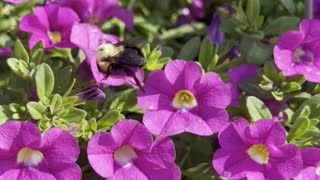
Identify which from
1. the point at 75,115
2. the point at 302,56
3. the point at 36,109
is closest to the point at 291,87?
the point at 302,56

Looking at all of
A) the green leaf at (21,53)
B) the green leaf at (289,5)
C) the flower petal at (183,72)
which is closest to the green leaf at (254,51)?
the green leaf at (289,5)

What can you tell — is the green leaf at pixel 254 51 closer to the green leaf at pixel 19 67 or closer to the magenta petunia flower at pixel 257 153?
the magenta petunia flower at pixel 257 153

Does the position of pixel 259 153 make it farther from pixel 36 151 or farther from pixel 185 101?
pixel 36 151

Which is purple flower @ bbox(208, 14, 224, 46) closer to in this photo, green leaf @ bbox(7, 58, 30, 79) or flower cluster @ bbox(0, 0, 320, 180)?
flower cluster @ bbox(0, 0, 320, 180)

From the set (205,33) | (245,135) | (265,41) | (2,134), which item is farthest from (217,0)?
(2,134)

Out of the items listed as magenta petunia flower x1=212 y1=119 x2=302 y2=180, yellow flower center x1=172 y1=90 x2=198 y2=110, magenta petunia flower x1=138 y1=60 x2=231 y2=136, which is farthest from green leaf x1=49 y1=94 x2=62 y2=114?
magenta petunia flower x1=212 y1=119 x2=302 y2=180

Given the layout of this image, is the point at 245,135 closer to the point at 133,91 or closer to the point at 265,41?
the point at 133,91
